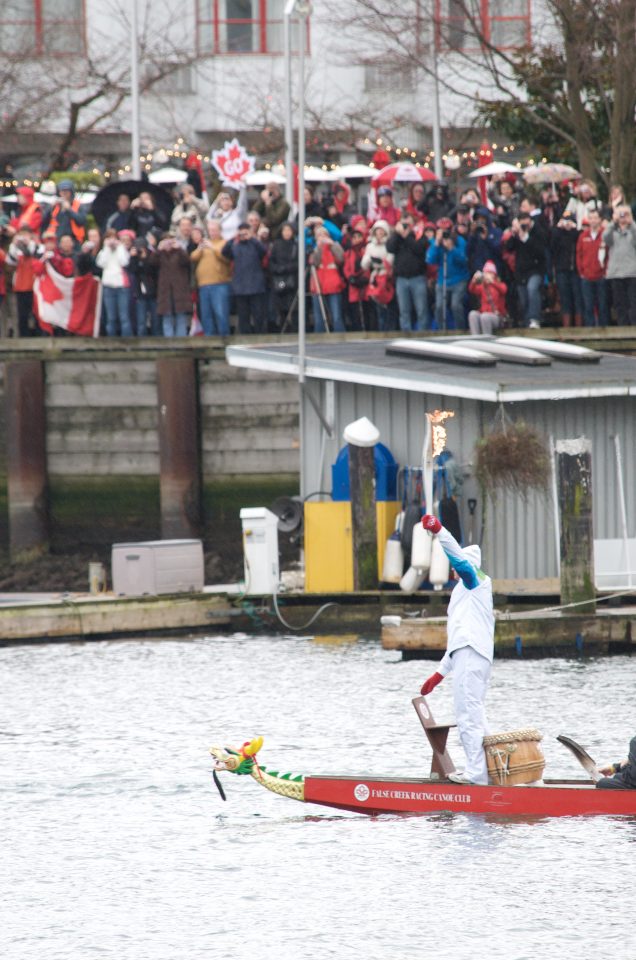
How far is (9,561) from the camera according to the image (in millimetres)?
31281

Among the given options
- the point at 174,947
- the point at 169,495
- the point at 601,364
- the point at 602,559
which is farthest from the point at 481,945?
the point at 169,495

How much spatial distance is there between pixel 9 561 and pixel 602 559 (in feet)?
32.4

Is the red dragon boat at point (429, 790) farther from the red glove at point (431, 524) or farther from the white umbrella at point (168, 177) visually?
the white umbrella at point (168, 177)

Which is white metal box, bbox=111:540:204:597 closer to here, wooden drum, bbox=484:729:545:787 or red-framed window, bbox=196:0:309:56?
wooden drum, bbox=484:729:545:787

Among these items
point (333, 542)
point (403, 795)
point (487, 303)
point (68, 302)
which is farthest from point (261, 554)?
point (403, 795)

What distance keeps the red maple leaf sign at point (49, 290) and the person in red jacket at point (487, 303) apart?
6074 mm

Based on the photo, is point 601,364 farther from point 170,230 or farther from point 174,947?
point 174,947

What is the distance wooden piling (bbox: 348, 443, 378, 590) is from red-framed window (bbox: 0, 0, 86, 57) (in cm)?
2117

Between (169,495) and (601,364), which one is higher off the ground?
(601,364)

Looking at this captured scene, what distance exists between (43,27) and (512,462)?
78.5ft

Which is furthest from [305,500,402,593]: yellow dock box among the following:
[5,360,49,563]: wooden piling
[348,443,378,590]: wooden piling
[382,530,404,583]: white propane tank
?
[5,360,49,563]: wooden piling

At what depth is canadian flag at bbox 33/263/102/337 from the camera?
30.0 m

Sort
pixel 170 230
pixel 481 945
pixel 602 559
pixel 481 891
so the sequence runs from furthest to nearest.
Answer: pixel 170 230 → pixel 602 559 → pixel 481 891 → pixel 481 945

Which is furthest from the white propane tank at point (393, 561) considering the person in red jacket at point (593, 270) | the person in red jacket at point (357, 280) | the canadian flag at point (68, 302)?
the canadian flag at point (68, 302)
